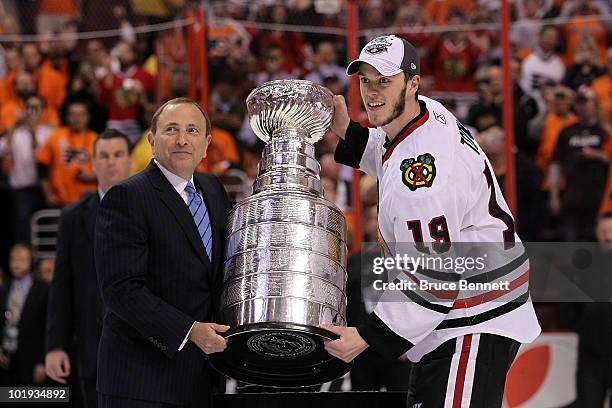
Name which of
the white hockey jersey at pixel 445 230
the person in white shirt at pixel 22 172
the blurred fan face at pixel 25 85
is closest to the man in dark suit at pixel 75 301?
the white hockey jersey at pixel 445 230

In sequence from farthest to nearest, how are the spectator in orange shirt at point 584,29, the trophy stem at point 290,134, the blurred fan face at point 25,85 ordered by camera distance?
the blurred fan face at point 25,85 → the spectator in orange shirt at point 584,29 → the trophy stem at point 290,134

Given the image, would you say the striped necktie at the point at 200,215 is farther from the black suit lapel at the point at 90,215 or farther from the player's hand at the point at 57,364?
the player's hand at the point at 57,364

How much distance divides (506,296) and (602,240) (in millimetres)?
3714

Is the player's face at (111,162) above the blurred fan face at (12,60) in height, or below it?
below

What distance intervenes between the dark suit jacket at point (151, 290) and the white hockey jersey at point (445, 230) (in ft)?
2.46

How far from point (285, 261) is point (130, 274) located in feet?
1.95

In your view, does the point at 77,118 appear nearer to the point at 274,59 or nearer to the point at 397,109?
the point at 274,59

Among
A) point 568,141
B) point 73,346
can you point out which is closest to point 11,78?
point 73,346

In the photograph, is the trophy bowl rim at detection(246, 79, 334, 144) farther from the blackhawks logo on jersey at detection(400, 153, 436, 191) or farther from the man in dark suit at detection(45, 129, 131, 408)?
the man in dark suit at detection(45, 129, 131, 408)

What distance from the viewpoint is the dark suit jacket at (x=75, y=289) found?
18.4 ft

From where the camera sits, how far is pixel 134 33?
930 cm

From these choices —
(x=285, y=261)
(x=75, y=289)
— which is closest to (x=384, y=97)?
(x=285, y=261)

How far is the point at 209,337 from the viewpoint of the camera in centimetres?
402

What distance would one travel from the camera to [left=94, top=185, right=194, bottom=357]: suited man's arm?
406 centimetres
